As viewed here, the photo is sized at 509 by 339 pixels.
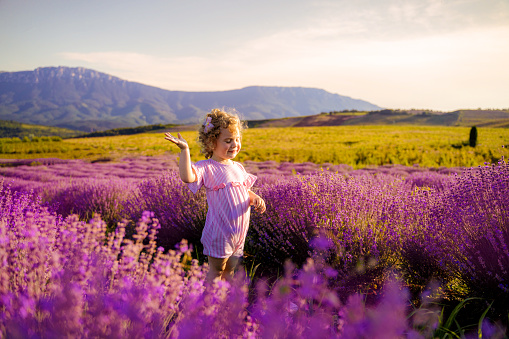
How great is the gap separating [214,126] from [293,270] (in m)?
1.53

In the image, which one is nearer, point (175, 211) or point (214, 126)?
A: point (214, 126)

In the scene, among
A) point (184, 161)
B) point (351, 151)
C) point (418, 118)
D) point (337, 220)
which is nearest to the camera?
point (184, 161)

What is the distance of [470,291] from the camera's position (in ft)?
7.47

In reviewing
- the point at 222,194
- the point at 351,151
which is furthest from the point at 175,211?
the point at 351,151

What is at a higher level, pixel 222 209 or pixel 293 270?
pixel 222 209

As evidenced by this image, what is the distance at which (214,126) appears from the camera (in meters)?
2.53

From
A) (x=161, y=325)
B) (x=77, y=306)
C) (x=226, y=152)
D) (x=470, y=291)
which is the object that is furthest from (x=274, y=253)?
(x=77, y=306)

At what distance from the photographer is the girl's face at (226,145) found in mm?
2520

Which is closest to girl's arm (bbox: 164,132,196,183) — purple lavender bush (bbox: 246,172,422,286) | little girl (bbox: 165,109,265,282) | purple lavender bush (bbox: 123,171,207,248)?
little girl (bbox: 165,109,265,282)

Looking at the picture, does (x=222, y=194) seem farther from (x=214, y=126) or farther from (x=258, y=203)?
(x=214, y=126)

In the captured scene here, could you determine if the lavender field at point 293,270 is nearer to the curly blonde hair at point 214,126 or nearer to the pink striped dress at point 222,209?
the pink striped dress at point 222,209

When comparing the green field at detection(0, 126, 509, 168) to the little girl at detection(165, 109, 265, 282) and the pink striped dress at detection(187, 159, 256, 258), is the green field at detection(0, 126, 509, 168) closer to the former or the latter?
the little girl at detection(165, 109, 265, 282)

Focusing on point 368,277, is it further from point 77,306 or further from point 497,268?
point 77,306

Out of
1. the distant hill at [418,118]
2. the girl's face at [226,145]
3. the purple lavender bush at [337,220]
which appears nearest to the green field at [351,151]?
the girl's face at [226,145]
